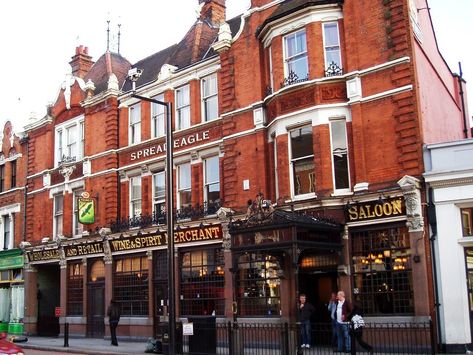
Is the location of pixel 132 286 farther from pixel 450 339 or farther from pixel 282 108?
pixel 450 339

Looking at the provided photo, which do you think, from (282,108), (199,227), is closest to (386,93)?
(282,108)

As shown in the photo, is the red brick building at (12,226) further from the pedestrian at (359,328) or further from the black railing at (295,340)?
the pedestrian at (359,328)

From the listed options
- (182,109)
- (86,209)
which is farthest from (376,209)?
(86,209)

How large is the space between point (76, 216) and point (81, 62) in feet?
32.9

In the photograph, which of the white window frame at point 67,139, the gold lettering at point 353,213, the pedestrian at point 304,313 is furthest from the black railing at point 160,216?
the gold lettering at point 353,213

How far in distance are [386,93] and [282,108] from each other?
3.90 meters

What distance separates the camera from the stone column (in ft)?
58.4

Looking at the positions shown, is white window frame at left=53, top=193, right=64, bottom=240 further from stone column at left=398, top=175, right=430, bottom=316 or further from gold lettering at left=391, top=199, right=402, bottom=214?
stone column at left=398, top=175, right=430, bottom=316

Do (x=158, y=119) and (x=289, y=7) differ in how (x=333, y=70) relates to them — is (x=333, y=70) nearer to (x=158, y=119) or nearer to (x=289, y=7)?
(x=289, y=7)

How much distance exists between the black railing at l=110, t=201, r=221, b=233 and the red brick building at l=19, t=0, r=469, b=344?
0.32 ft

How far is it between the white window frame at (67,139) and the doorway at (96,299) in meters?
6.02

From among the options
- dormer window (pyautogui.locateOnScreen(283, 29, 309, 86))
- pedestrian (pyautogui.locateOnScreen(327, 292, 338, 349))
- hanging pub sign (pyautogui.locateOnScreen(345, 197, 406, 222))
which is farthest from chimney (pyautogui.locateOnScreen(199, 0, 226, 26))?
pedestrian (pyautogui.locateOnScreen(327, 292, 338, 349))

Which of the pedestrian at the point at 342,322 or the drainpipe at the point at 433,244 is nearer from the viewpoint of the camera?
the drainpipe at the point at 433,244

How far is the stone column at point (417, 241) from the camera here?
58.4 feet
